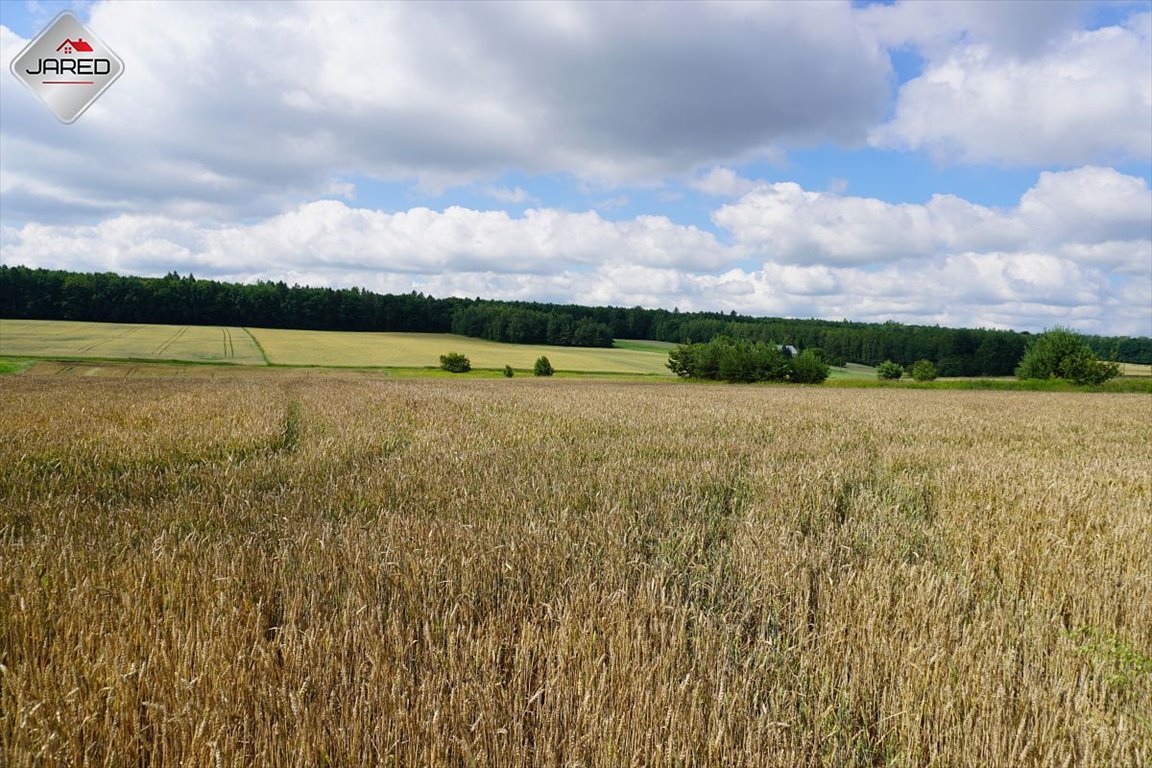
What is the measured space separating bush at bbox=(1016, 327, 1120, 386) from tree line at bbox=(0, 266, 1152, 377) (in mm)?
38809

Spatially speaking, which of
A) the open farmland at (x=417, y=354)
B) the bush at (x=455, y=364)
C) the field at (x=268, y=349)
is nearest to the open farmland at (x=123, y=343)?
the field at (x=268, y=349)

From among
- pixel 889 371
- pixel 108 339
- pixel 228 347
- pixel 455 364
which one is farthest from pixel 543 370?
pixel 108 339

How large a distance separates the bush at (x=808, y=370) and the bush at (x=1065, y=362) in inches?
767

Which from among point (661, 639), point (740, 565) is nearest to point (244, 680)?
point (661, 639)

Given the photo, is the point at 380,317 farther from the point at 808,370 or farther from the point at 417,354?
the point at 808,370

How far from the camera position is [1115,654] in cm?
331

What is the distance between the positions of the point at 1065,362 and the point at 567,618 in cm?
7290

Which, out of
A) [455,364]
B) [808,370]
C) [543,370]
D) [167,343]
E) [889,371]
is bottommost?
[543,370]

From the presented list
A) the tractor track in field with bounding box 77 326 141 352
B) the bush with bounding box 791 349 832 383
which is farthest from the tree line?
the bush with bounding box 791 349 832 383

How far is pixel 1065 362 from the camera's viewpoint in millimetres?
59281

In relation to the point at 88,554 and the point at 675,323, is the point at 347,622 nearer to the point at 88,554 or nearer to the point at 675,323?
the point at 88,554

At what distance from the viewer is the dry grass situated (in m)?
2.48

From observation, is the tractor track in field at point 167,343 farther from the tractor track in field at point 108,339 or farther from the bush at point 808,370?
the bush at point 808,370

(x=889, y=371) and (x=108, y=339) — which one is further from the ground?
(x=889, y=371)
